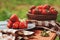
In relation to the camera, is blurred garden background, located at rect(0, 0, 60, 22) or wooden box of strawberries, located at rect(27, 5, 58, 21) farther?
blurred garden background, located at rect(0, 0, 60, 22)

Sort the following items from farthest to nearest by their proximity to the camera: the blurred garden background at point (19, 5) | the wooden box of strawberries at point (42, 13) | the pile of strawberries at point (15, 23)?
1. the blurred garden background at point (19, 5)
2. the wooden box of strawberries at point (42, 13)
3. the pile of strawberries at point (15, 23)

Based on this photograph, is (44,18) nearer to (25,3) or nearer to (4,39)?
(4,39)

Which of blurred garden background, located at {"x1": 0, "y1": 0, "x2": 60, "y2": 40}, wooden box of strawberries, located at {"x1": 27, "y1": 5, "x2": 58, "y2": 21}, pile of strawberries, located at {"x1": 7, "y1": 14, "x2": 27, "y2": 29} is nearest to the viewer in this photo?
pile of strawberries, located at {"x1": 7, "y1": 14, "x2": 27, "y2": 29}

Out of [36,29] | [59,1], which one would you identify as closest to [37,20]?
[36,29]

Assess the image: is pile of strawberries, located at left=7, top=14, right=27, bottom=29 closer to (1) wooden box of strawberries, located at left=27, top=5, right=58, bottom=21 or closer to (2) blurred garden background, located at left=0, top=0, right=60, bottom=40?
(1) wooden box of strawberries, located at left=27, top=5, right=58, bottom=21

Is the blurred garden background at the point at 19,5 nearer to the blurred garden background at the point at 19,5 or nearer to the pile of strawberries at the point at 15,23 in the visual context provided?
the blurred garden background at the point at 19,5

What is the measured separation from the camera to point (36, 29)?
2.12m

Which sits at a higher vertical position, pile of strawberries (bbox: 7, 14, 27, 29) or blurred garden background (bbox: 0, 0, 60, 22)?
blurred garden background (bbox: 0, 0, 60, 22)

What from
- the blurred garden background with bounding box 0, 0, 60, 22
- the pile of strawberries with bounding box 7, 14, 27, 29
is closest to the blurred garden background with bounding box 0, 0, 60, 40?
the blurred garden background with bounding box 0, 0, 60, 22

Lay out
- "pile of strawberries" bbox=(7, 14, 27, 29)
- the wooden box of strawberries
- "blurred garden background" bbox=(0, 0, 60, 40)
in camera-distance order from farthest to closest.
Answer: "blurred garden background" bbox=(0, 0, 60, 40) < the wooden box of strawberries < "pile of strawberries" bbox=(7, 14, 27, 29)

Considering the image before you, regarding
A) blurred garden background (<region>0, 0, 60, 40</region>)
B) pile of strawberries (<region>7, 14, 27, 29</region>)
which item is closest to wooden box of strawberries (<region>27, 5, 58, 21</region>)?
pile of strawberries (<region>7, 14, 27, 29</region>)

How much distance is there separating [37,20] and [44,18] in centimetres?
6

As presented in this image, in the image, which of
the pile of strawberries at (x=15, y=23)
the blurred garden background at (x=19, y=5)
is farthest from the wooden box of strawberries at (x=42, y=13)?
the blurred garden background at (x=19, y=5)

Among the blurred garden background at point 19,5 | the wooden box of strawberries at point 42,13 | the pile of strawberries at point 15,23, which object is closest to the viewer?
the pile of strawberries at point 15,23
